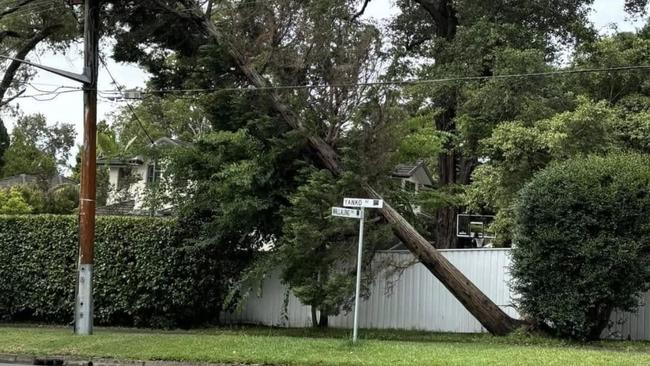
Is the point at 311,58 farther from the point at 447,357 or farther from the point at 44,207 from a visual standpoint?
the point at 44,207

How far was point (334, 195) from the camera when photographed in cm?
1462

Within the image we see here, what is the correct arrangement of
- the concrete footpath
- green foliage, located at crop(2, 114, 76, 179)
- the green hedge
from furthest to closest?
green foliage, located at crop(2, 114, 76, 179)
the green hedge
the concrete footpath

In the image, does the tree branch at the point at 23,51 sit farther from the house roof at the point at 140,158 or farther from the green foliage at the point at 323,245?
the green foliage at the point at 323,245

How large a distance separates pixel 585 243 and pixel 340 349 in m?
5.10

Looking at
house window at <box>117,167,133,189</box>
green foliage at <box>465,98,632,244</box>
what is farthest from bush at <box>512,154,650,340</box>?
house window at <box>117,167,133,189</box>

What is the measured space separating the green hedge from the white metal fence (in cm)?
165

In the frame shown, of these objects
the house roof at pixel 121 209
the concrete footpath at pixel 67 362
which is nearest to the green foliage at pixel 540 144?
the concrete footpath at pixel 67 362

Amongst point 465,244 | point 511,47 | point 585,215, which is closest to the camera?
point 585,215

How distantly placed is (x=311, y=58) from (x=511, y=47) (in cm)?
862

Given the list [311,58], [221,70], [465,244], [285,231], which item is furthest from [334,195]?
[465,244]

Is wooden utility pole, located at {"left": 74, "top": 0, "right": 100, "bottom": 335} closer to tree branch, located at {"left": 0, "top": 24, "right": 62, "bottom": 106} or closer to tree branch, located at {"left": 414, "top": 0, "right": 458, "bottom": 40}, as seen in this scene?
tree branch, located at {"left": 0, "top": 24, "right": 62, "bottom": 106}

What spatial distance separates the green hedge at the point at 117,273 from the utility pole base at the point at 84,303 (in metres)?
2.25

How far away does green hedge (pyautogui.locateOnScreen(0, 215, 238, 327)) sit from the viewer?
16953 millimetres

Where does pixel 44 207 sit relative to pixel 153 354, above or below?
above
